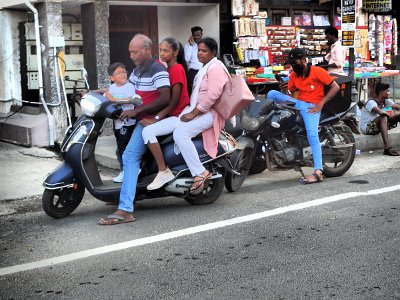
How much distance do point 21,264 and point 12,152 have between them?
5588 mm

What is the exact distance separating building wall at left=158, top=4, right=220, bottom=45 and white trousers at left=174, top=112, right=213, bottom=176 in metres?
7.01

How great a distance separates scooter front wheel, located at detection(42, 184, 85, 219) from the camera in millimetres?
6254

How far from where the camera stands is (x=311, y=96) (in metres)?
8.12

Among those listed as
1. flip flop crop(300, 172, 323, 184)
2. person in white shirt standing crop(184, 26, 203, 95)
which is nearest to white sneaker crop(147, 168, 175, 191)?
flip flop crop(300, 172, 323, 184)

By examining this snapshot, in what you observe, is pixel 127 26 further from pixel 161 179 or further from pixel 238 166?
pixel 161 179

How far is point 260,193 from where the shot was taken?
24.7 feet

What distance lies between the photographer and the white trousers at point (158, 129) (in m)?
6.31

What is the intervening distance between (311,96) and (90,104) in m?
3.13

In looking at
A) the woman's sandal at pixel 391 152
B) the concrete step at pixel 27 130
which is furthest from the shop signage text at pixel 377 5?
the concrete step at pixel 27 130

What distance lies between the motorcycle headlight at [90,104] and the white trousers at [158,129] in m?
0.52

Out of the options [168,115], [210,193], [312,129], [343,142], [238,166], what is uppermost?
[168,115]

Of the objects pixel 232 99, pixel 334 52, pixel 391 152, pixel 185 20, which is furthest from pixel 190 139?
pixel 185 20

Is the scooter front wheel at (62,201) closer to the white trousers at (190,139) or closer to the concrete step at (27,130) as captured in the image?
the white trousers at (190,139)

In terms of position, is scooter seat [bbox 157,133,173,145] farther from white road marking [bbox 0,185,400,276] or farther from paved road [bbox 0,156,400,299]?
white road marking [bbox 0,185,400,276]
